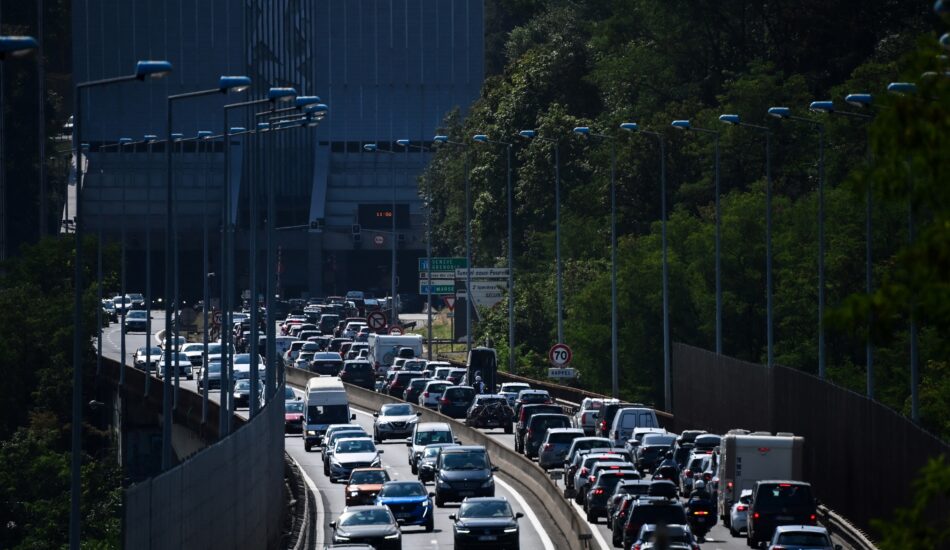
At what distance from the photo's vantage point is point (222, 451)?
2989 cm

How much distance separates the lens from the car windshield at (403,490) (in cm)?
4284

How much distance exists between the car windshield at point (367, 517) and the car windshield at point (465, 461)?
33.3 ft

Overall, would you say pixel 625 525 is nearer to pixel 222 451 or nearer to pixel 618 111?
pixel 222 451

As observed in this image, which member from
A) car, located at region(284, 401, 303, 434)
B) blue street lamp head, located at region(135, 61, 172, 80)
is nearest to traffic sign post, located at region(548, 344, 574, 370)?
car, located at region(284, 401, 303, 434)

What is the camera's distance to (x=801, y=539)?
3212cm

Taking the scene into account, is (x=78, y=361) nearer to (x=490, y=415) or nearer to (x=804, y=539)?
(x=804, y=539)

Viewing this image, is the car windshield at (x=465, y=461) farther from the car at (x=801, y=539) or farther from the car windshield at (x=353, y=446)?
the car at (x=801, y=539)

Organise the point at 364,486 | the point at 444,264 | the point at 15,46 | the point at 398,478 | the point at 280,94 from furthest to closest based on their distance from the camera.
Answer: the point at 444,264 → the point at 398,478 → the point at 364,486 → the point at 280,94 → the point at 15,46

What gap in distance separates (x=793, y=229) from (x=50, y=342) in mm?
29031

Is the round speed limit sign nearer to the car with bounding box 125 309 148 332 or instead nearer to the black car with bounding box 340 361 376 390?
the black car with bounding box 340 361 376 390

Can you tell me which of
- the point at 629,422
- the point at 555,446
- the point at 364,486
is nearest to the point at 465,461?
the point at 364,486

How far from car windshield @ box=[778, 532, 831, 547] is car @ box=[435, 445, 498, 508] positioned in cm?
1546

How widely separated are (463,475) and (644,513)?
466 inches

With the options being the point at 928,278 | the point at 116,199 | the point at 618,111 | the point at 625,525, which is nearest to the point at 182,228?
the point at 116,199
